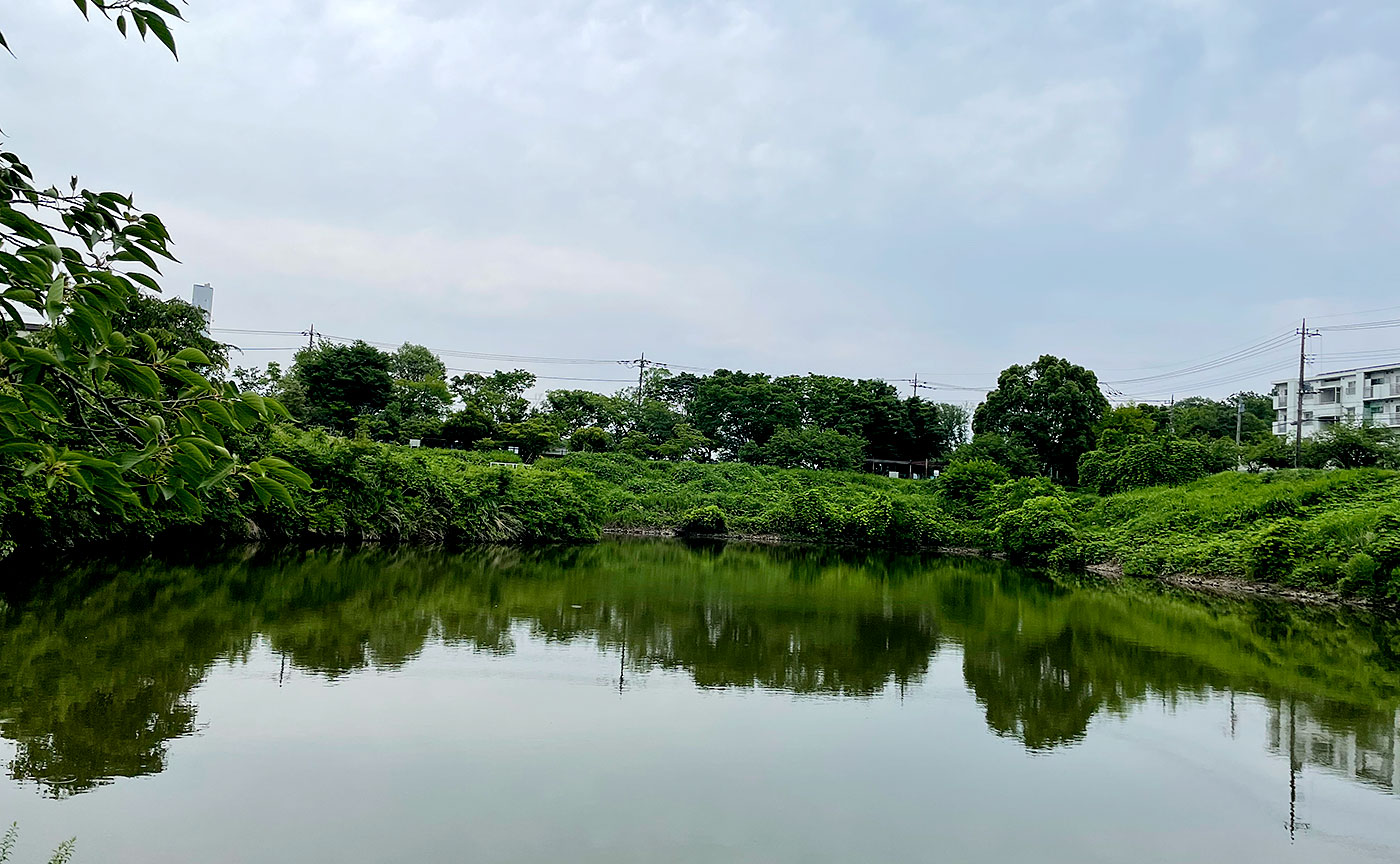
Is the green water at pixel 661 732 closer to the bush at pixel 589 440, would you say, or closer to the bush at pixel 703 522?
the bush at pixel 703 522

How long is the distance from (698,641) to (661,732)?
10.3 feet

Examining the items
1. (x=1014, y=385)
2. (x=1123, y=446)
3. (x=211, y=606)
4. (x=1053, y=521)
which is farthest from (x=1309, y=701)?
(x=1014, y=385)

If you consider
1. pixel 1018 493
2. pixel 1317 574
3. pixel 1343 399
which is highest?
pixel 1343 399

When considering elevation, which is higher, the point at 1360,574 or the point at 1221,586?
the point at 1360,574

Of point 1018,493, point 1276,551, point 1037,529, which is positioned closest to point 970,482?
point 1018,493

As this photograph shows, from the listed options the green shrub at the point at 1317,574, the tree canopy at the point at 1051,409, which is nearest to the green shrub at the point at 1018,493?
the tree canopy at the point at 1051,409

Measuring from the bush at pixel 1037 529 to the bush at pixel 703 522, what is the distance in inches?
309

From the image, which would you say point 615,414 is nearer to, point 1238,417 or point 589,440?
point 589,440

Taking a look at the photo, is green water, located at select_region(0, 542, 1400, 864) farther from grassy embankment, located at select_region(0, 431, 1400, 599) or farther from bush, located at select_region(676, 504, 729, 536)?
bush, located at select_region(676, 504, 729, 536)

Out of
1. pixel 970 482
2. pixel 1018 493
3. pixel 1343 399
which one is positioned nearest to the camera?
pixel 1018 493

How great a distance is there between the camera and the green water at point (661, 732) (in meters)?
3.94

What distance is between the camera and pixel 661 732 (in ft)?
17.9

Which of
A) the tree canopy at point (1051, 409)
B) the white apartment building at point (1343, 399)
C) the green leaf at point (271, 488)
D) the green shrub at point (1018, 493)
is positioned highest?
the white apartment building at point (1343, 399)

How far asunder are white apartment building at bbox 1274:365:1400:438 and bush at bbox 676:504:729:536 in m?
25.9
